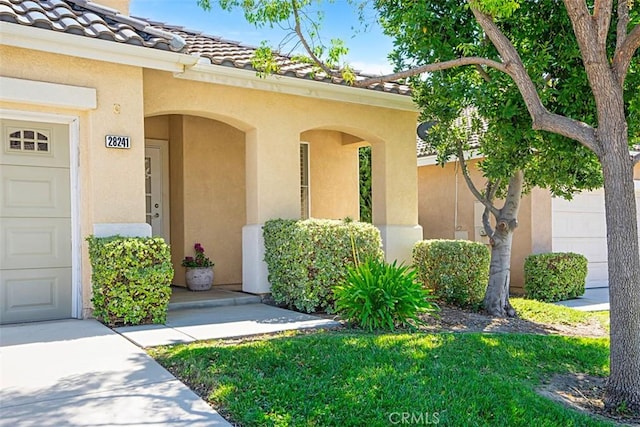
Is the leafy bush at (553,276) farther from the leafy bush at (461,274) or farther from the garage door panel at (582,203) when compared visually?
the leafy bush at (461,274)

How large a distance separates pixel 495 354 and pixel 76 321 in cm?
555

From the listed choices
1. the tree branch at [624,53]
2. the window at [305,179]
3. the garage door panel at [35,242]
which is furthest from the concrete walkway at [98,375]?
the window at [305,179]

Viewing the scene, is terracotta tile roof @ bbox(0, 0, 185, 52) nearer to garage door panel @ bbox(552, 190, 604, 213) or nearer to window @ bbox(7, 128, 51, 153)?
window @ bbox(7, 128, 51, 153)

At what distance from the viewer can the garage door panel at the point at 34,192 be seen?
7.62 meters

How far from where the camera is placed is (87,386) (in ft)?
16.3

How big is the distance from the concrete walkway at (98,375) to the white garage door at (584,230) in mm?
8401

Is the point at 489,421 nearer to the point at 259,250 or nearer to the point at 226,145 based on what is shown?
the point at 259,250

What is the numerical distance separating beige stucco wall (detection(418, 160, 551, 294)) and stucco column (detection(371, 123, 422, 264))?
276 centimetres

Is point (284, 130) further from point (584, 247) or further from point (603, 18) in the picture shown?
point (584, 247)

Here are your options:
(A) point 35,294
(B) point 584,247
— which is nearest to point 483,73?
(A) point 35,294

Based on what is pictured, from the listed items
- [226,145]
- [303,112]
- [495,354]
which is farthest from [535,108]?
[226,145]

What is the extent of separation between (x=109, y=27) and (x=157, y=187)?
456 centimetres

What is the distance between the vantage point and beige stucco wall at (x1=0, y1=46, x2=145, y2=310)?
7.75 m

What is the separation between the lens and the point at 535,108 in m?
5.97
